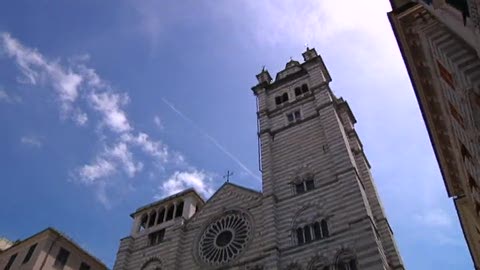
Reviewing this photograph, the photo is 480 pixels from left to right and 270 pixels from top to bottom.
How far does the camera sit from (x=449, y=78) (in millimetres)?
10648

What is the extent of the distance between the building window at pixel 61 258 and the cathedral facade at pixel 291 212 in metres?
5.34

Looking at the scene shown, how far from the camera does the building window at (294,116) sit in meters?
29.5

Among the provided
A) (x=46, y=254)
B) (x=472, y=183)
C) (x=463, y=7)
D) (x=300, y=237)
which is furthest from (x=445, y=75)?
(x=46, y=254)

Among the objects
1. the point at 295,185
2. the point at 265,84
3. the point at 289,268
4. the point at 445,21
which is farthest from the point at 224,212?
the point at 445,21

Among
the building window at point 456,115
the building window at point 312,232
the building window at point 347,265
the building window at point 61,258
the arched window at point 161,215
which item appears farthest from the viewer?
the arched window at point 161,215

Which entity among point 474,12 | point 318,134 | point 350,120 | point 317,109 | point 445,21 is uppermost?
point 350,120

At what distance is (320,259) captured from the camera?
19.9 metres

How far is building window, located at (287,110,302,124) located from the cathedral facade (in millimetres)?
79

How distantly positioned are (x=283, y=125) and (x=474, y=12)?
2184 cm

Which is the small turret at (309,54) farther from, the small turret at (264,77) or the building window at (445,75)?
the building window at (445,75)

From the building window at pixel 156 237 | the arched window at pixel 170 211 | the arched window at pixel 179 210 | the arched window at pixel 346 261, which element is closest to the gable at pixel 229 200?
the arched window at pixel 179 210

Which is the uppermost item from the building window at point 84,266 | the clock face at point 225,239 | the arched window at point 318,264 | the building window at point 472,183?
the building window at point 84,266

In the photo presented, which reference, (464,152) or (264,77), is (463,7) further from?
(264,77)

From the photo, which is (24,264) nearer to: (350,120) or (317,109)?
(317,109)
